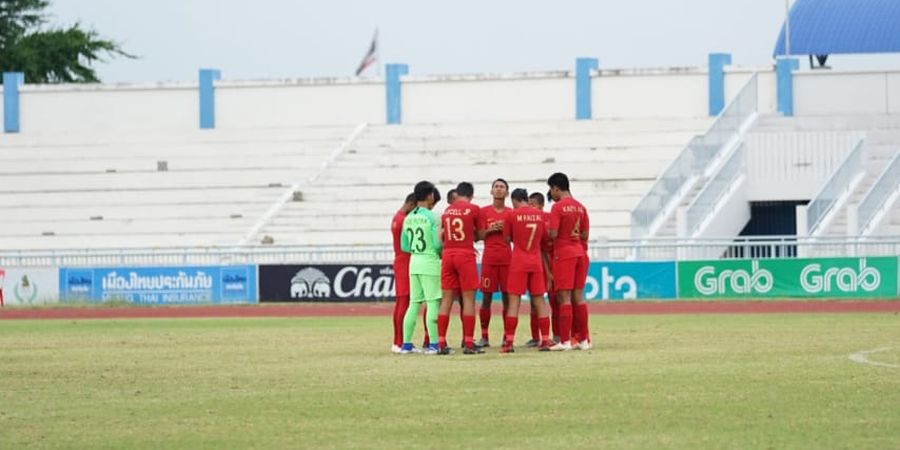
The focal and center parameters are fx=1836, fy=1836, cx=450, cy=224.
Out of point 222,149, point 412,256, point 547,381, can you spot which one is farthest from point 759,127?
point 547,381

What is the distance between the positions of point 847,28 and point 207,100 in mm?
19963

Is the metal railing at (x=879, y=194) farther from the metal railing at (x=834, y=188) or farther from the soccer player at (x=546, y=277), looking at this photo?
the soccer player at (x=546, y=277)

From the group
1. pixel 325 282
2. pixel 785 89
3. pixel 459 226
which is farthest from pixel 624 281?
pixel 459 226

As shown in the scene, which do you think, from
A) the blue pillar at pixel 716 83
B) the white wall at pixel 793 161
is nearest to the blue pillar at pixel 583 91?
the blue pillar at pixel 716 83

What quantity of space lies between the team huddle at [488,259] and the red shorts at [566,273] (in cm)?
1

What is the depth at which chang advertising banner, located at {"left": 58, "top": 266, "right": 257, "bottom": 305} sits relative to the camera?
39.2 m

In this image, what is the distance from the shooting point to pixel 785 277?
122ft

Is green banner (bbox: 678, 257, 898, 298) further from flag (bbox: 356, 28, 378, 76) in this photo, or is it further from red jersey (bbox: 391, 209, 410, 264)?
flag (bbox: 356, 28, 378, 76)

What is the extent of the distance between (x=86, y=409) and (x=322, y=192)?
115 ft

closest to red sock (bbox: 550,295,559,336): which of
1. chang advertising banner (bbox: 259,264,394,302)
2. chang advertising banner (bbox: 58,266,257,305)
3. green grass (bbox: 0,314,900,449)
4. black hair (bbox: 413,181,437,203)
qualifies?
green grass (bbox: 0,314,900,449)

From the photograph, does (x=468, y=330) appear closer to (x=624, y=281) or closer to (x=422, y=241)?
(x=422, y=241)

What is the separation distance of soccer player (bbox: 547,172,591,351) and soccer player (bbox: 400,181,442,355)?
132 centimetres

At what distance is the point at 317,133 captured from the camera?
5453cm

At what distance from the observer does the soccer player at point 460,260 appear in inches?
797
